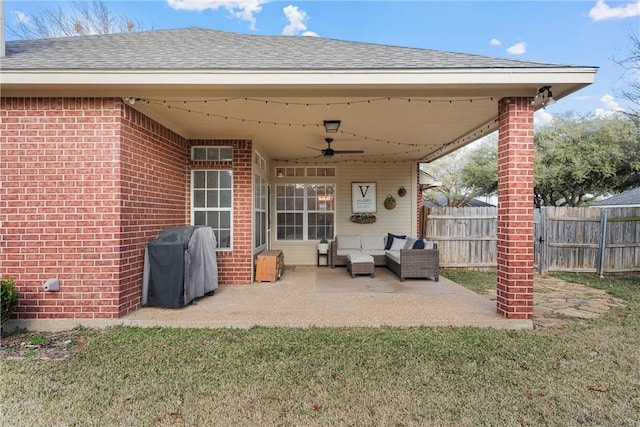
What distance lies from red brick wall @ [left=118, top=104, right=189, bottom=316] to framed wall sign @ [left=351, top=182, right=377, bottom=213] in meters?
4.70

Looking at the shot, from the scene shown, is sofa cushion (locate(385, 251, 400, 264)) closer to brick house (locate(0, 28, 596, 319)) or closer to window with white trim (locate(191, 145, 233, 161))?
brick house (locate(0, 28, 596, 319))

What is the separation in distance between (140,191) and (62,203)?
0.86 m

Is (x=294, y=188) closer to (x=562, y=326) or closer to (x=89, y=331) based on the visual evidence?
(x=89, y=331)

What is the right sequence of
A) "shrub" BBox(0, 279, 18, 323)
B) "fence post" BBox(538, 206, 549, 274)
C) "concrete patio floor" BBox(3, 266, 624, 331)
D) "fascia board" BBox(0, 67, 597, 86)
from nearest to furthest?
"shrub" BBox(0, 279, 18, 323) < "fascia board" BBox(0, 67, 597, 86) < "concrete patio floor" BBox(3, 266, 624, 331) < "fence post" BBox(538, 206, 549, 274)

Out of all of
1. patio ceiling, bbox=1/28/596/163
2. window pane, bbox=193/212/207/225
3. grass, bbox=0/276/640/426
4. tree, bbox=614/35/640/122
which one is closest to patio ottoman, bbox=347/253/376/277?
patio ceiling, bbox=1/28/596/163

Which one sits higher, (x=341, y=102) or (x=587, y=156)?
(x=587, y=156)

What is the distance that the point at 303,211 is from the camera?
30.0 feet

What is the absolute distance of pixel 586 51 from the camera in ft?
35.7

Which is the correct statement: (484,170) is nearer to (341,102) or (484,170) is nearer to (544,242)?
(544,242)

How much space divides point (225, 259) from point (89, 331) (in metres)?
2.65

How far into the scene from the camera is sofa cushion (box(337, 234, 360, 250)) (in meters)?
8.48

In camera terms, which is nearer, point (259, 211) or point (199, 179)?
point (199, 179)

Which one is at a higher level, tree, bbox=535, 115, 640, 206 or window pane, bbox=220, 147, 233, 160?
tree, bbox=535, 115, 640, 206

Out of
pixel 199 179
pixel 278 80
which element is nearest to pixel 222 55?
pixel 278 80
